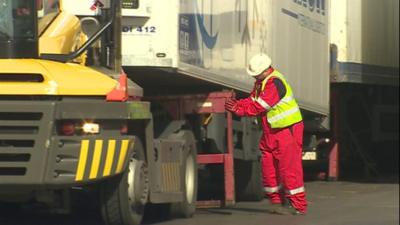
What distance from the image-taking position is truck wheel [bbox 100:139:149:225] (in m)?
8.41

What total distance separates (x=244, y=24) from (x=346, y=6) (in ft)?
15.4

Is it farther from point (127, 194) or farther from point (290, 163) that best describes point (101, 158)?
point (290, 163)

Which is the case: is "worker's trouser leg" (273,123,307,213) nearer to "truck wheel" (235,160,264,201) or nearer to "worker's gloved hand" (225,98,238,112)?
Answer: "worker's gloved hand" (225,98,238,112)

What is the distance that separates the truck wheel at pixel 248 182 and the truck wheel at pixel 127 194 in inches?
149

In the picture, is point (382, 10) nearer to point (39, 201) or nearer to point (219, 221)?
point (219, 221)

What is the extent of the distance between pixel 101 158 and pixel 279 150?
2813 millimetres

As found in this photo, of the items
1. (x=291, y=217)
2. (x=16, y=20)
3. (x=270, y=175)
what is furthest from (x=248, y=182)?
(x=16, y=20)

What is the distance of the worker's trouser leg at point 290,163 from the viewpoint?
10.0 meters

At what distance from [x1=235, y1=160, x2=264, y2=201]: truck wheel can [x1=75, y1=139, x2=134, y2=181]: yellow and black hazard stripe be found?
4.46 metres

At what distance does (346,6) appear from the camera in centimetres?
1534

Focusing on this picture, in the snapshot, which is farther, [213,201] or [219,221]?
[213,201]

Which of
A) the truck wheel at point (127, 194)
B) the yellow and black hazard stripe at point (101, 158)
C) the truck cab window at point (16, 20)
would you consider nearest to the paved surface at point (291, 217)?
the truck wheel at point (127, 194)

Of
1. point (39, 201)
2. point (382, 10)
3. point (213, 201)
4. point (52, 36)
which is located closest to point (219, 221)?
point (213, 201)

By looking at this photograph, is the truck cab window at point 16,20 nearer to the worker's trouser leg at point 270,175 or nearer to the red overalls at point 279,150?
the red overalls at point 279,150
